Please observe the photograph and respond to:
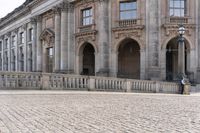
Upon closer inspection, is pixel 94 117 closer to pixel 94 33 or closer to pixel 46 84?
pixel 46 84

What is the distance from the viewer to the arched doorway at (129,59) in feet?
112

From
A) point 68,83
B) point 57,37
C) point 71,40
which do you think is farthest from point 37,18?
point 68,83

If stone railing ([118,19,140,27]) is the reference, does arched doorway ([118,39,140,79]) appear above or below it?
below

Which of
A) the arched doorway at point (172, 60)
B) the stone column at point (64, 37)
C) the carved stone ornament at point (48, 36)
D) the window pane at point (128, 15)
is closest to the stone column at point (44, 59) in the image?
the carved stone ornament at point (48, 36)

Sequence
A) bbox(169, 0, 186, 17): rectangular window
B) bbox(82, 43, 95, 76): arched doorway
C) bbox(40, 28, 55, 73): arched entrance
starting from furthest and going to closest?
1. bbox(40, 28, 55, 73): arched entrance
2. bbox(82, 43, 95, 76): arched doorway
3. bbox(169, 0, 186, 17): rectangular window

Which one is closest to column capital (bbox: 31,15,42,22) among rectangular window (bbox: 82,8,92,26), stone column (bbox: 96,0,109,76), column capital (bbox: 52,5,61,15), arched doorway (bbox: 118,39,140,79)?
column capital (bbox: 52,5,61,15)

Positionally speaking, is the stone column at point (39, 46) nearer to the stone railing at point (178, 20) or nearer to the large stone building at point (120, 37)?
the large stone building at point (120, 37)

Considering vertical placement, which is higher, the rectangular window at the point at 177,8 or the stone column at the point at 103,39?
the rectangular window at the point at 177,8

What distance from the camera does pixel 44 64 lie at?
43719mm

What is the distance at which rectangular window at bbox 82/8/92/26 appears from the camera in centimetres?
3550

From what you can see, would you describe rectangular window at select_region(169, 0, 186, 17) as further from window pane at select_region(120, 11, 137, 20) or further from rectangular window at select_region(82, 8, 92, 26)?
rectangular window at select_region(82, 8, 92, 26)

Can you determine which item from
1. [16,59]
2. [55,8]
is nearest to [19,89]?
[55,8]

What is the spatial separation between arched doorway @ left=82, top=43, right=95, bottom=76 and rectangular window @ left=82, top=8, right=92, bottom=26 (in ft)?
9.30

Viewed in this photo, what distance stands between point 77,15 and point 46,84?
1916 centimetres
